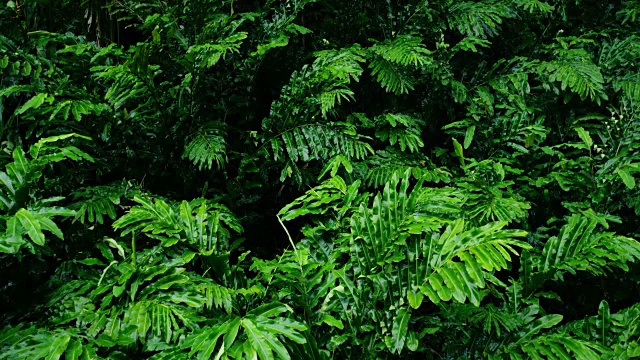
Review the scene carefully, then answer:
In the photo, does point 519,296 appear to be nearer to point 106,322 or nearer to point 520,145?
point 520,145

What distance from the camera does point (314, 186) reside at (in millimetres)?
2605

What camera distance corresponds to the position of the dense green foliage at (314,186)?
1.63 metres

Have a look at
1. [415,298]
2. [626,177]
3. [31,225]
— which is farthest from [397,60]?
[31,225]

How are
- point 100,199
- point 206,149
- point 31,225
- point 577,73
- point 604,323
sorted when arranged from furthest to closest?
point 577,73 → point 206,149 → point 100,199 → point 604,323 → point 31,225

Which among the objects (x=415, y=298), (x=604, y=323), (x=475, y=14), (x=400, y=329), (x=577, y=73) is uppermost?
(x=475, y=14)

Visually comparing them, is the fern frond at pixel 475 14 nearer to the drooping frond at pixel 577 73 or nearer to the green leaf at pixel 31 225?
the drooping frond at pixel 577 73

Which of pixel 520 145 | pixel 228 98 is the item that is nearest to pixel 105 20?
pixel 228 98

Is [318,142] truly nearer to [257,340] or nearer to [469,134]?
[469,134]

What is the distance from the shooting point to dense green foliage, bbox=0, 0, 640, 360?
5.34ft

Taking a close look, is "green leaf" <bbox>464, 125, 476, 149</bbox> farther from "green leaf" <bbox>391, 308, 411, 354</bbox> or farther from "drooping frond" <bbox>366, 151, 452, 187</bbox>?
"green leaf" <bbox>391, 308, 411, 354</bbox>

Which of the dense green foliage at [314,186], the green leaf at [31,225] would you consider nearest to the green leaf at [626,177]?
the dense green foliage at [314,186]

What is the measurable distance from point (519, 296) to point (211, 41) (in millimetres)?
1649

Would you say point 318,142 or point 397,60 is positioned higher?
point 397,60

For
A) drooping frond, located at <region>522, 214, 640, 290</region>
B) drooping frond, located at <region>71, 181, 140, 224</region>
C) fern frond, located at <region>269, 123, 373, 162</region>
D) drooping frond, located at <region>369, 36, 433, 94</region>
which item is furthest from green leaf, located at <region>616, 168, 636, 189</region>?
drooping frond, located at <region>71, 181, 140, 224</region>
